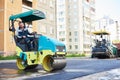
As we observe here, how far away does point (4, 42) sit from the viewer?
168 feet

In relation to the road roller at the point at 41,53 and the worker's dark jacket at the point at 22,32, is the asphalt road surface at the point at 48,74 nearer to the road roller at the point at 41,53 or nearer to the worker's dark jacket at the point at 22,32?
the road roller at the point at 41,53

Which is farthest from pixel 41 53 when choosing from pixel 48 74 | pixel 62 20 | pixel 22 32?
pixel 62 20

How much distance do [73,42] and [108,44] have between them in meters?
75.1

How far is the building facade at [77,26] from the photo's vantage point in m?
105

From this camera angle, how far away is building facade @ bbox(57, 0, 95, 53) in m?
105

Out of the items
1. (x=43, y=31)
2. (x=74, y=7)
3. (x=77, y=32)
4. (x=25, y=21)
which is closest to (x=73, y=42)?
(x=77, y=32)

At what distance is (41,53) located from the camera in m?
12.8

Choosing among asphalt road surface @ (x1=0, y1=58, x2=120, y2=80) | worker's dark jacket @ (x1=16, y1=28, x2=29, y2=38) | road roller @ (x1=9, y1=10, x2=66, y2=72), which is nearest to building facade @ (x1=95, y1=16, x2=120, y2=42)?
asphalt road surface @ (x1=0, y1=58, x2=120, y2=80)

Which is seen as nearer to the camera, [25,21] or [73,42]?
[25,21]

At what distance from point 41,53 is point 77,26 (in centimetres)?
9290

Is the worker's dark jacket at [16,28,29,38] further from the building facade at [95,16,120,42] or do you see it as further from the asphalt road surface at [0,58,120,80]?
the building facade at [95,16,120,42]

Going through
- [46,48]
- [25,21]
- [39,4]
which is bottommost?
[46,48]

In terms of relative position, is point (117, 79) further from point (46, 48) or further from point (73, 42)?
point (73, 42)

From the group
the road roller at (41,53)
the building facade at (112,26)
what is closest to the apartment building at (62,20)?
the building facade at (112,26)
